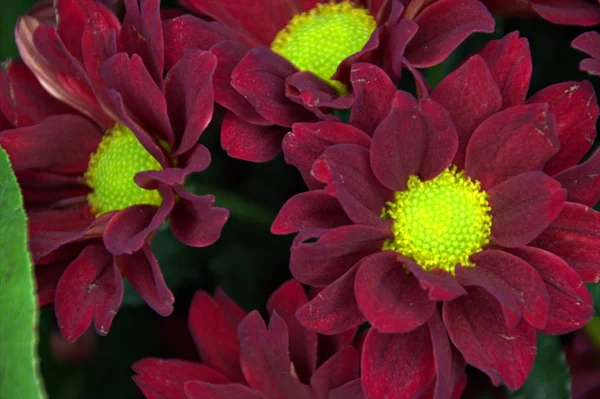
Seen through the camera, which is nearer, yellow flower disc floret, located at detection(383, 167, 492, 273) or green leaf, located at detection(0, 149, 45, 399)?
green leaf, located at detection(0, 149, 45, 399)

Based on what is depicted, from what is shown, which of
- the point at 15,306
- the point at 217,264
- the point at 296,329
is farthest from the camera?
the point at 217,264

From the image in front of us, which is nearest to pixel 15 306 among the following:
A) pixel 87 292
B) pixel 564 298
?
pixel 87 292

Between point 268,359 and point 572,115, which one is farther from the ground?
point 572,115

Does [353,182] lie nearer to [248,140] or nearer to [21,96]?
[248,140]

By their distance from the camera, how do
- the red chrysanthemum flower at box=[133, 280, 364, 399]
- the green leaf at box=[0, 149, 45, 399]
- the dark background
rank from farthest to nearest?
1. the dark background
2. the red chrysanthemum flower at box=[133, 280, 364, 399]
3. the green leaf at box=[0, 149, 45, 399]

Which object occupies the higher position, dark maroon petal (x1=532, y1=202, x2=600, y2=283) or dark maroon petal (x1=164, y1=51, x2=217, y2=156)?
dark maroon petal (x1=164, y1=51, x2=217, y2=156)

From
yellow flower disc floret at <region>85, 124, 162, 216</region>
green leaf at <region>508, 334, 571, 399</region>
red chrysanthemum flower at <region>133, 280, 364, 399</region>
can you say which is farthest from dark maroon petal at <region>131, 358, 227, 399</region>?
green leaf at <region>508, 334, 571, 399</region>

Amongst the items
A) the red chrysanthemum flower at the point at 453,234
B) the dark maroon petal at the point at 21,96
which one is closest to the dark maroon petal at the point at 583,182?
the red chrysanthemum flower at the point at 453,234

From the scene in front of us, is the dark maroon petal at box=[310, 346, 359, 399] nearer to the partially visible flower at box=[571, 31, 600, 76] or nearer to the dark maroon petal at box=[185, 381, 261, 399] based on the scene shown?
the dark maroon petal at box=[185, 381, 261, 399]
